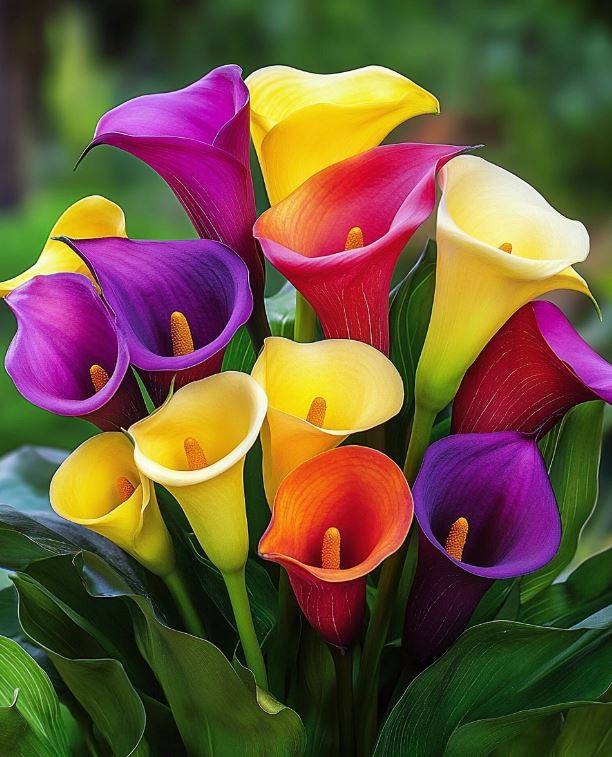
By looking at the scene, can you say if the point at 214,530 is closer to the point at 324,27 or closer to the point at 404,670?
the point at 404,670

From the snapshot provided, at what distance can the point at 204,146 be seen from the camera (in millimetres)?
350

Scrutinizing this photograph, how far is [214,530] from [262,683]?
3.0 inches

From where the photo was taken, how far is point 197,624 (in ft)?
1.32

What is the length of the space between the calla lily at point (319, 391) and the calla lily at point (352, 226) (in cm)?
2

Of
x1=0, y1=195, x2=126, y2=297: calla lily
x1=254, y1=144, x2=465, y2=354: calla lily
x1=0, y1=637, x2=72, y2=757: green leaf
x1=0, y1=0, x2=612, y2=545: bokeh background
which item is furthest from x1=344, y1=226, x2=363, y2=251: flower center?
x1=0, y1=0, x2=612, y2=545: bokeh background

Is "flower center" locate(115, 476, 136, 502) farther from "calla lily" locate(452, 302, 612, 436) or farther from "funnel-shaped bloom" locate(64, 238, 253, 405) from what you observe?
"calla lily" locate(452, 302, 612, 436)

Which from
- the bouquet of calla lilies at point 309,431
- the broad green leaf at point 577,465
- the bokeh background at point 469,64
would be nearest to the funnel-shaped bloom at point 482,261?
the bouquet of calla lilies at point 309,431

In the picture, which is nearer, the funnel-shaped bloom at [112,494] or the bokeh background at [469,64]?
the funnel-shaped bloom at [112,494]

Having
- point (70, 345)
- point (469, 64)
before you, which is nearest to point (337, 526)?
point (70, 345)

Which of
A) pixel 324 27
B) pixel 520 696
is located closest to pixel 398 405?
pixel 520 696

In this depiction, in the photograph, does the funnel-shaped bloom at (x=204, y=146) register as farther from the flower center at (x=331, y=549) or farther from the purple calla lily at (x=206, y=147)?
the flower center at (x=331, y=549)

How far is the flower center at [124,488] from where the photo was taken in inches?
14.4

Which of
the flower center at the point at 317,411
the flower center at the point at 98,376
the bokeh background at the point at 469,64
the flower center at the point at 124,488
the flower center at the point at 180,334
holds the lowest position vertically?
the bokeh background at the point at 469,64

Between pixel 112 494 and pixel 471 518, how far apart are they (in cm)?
14
